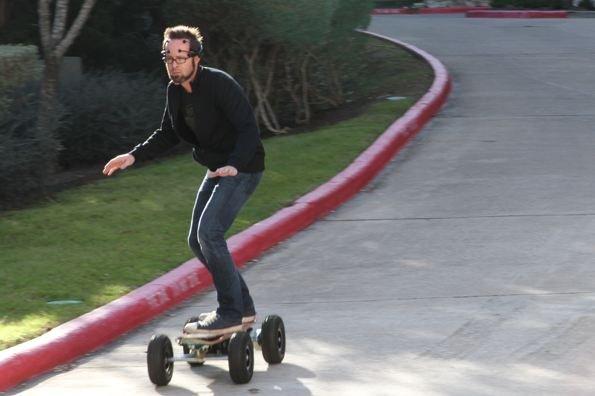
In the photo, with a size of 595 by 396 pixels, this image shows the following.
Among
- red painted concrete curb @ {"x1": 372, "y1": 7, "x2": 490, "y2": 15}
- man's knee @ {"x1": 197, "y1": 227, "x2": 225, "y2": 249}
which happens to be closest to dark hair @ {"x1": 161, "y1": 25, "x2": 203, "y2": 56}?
man's knee @ {"x1": 197, "y1": 227, "x2": 225, "y2": 249}

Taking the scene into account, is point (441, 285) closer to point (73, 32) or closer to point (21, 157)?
point (21, 157)

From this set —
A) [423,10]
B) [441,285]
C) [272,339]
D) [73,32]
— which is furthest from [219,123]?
[423,10]

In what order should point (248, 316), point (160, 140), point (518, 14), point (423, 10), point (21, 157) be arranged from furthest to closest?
point (423, 10) < point (518, 14) < point (21, 157) < point (160, 140) < point (248, 316)

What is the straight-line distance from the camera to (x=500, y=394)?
5.78 metres

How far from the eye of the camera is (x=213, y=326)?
251 inches

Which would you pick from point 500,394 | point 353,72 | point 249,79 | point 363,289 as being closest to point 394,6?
point 353,72

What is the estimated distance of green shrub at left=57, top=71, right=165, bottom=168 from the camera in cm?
1482

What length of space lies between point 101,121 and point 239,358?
30.4ft

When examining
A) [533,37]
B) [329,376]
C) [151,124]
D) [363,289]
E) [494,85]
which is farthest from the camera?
[533,37]

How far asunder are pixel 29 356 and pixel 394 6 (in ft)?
104

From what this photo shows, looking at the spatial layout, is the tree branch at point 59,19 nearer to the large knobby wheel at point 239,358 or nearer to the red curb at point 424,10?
the large knobby wheel at point 239,358

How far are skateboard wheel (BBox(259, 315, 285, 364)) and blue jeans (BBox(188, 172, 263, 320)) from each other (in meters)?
0.18

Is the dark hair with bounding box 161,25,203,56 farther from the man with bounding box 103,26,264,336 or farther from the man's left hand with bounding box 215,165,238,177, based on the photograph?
the man's left hand with bounding box 215,165,238,177

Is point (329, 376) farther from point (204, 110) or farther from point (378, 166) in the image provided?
point (378, 166)
